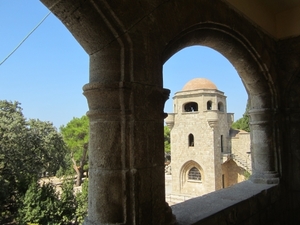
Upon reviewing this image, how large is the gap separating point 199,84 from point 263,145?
540 inches

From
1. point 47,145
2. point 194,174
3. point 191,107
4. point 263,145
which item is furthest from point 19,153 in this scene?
point 191,107

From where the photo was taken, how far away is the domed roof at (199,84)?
16.0 m

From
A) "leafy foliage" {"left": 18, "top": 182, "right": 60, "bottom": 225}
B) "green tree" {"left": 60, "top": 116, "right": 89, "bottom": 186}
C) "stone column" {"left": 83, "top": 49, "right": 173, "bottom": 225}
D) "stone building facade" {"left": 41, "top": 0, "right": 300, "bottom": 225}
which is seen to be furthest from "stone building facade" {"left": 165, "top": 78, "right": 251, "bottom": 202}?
"stone column" {"left": 83, "top": 49, "right": 173, "bottom": 225}

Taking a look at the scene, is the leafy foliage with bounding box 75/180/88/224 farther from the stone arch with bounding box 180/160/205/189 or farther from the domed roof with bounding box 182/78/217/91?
the domed roof with bounding box 182/78/217/91

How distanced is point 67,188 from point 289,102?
800 centimetres

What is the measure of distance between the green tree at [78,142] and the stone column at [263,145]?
585 inches

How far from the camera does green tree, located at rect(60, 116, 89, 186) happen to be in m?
17.0

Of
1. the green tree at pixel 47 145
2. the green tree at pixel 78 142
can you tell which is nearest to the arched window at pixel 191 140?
the green tree at pixel 78 142

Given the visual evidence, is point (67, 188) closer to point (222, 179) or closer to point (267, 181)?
point (267, 181)

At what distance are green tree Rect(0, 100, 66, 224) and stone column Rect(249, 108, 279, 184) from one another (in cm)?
826

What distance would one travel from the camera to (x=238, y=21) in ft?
7.30

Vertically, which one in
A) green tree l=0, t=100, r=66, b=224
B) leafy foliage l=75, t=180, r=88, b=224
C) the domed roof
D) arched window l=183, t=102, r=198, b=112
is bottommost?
leafy foliage l=75, t=180, r=88, b=224

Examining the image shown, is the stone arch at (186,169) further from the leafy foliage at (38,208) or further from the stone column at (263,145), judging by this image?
the stone column at (263,145)

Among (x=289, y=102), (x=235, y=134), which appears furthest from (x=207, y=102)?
(x=289, y=102)
